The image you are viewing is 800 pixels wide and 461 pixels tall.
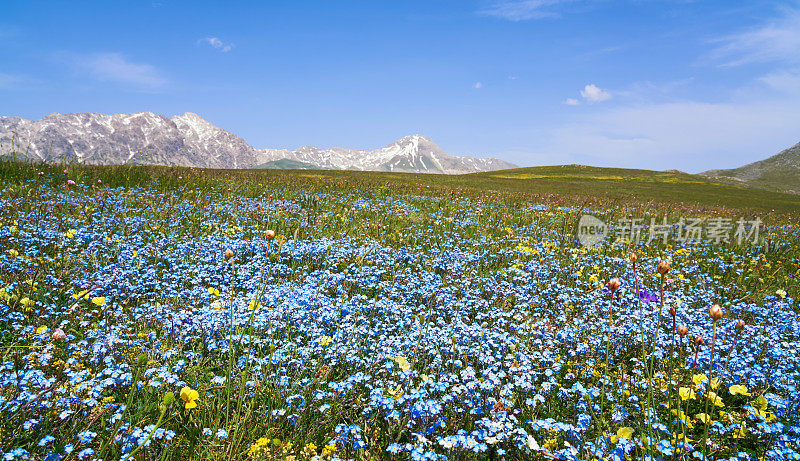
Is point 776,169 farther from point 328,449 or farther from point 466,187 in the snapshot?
point 328,449

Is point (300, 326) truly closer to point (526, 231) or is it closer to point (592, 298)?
point (592, 298)

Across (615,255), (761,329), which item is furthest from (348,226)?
(761,329)

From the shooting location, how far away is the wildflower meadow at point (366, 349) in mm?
A: 2703

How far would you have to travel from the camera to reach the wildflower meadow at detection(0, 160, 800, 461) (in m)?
2.70

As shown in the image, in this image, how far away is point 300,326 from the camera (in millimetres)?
4125

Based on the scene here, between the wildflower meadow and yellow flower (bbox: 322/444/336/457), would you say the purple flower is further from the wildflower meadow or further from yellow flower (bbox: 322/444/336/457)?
yellow flower (bbox: 322/444/336/457)

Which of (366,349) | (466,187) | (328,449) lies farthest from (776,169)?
(328,449)

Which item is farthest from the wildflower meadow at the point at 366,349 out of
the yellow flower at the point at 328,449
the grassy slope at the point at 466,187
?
the grassy slope at the point at 466,187

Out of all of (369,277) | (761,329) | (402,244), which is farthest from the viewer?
(402,244)

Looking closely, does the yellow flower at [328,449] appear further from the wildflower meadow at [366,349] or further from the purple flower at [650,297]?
the purple flower at [650,297]

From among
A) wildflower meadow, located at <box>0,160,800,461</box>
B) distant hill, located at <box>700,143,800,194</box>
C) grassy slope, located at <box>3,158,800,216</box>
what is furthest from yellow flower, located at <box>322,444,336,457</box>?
distant hill, located at <box>700,143,800,194</box>

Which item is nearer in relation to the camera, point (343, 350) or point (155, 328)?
point (343, 350)

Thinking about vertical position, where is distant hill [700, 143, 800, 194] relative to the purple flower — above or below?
above

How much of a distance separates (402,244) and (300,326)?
4.69m
